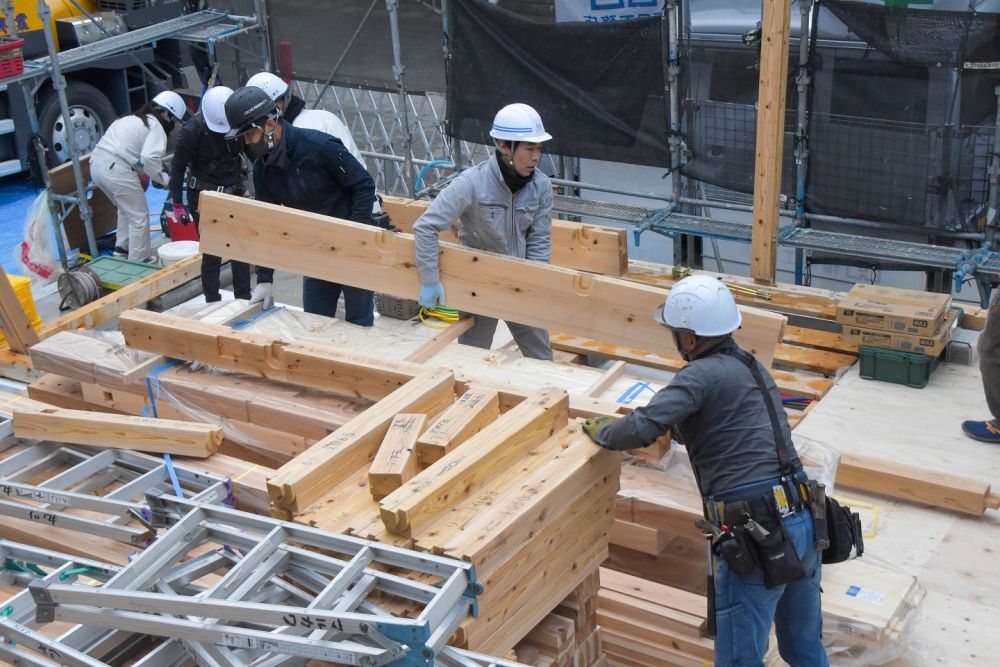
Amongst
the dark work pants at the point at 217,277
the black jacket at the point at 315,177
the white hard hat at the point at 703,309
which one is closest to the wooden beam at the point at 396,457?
the white hard hat at the point at 703,309

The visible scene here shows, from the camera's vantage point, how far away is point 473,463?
448cm

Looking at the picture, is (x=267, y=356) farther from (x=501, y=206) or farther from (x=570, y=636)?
(x=570, y=636)

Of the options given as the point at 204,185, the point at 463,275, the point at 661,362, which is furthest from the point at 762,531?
the point at 204,185

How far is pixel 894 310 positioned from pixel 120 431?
483 cm

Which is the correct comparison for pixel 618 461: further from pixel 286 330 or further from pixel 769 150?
pixel 769 150

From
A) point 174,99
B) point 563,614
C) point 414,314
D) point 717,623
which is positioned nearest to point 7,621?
point 563,614

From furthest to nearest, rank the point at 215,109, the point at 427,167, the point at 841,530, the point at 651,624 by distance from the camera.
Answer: the point at 427,167, the point at 215,109, the point at 651,624, the point at 841,530

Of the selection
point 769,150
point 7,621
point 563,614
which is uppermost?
point 769,150

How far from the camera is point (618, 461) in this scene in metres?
4.89

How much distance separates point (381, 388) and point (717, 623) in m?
2.10

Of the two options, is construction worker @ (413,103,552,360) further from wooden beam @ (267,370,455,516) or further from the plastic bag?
the plastic bag

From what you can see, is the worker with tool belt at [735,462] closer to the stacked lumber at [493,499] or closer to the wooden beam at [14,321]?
the stacked lumber at [493,499]

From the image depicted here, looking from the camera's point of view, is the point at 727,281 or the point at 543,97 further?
the point at 543,97

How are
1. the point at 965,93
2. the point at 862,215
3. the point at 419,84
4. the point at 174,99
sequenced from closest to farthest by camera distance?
the point at 965,93 < the point at 862,215 < the point at 174,99 < the point at 419,84
